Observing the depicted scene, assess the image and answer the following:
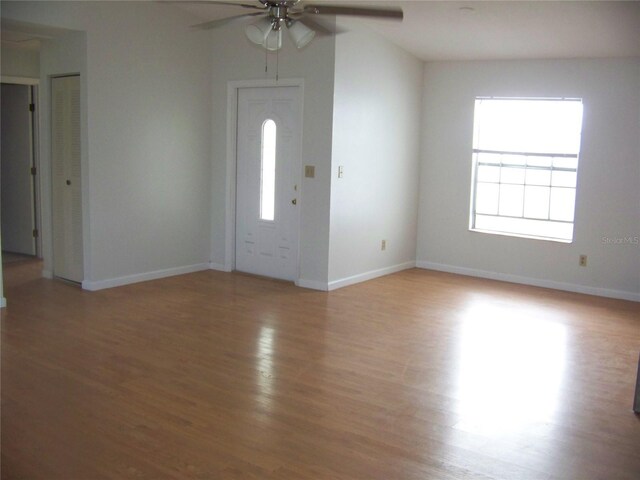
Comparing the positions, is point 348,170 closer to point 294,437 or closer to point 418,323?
point 418,323

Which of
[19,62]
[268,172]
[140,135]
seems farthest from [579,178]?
[19,62]

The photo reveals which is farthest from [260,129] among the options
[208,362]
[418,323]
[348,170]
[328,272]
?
[208,362]

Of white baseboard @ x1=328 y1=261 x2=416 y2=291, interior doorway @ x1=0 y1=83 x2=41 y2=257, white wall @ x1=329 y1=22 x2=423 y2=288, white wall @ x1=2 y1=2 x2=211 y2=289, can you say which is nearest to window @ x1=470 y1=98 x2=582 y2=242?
white wall @ x1=329 y1=22 x2=423 y2=288

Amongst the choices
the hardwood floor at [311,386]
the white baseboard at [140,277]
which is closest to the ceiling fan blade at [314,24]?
the hardwood floor at [311,386]

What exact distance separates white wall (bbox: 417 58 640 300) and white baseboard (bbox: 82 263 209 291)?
9.10ft

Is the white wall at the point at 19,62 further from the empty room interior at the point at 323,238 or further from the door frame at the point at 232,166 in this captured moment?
the door frame at the point at 232,166

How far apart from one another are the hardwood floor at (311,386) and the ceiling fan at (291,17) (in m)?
2.09

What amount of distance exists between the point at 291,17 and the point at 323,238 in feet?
9.44

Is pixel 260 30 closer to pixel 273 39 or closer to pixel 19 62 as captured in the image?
pixel 273 39

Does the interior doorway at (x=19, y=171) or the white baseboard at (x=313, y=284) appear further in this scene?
the interior doorway at (x=19, y=171)

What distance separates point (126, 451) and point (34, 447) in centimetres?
43

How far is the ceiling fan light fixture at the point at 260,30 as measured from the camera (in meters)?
3.66

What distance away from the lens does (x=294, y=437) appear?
3.04 m

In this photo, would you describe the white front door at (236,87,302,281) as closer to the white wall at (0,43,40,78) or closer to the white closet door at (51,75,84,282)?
the white closet door at (51,75,84,282)
